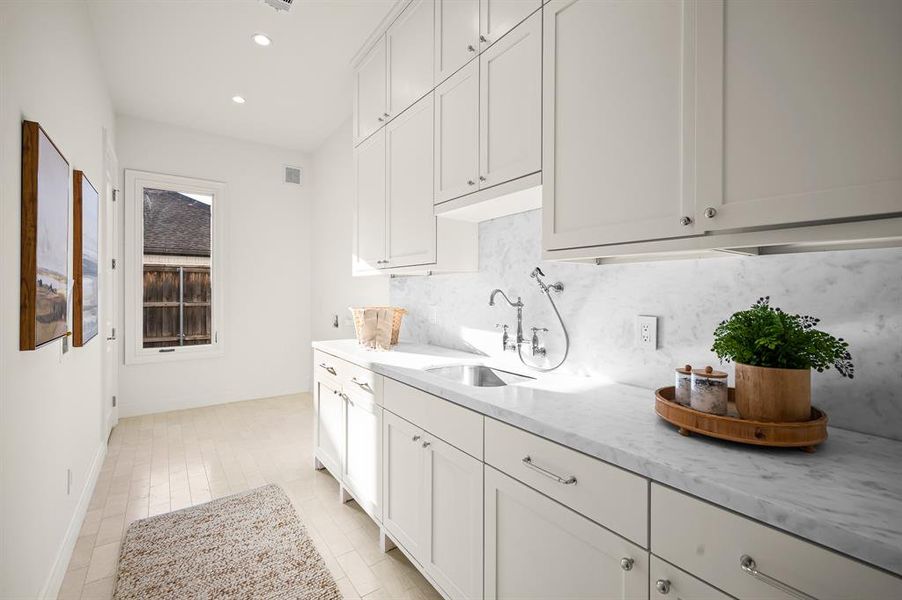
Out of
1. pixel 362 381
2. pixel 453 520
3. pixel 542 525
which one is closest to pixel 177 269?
pixel 362 381

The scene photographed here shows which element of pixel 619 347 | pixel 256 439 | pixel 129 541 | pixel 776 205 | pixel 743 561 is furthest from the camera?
pixel 256 439

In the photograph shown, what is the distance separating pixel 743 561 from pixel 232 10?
136 inches

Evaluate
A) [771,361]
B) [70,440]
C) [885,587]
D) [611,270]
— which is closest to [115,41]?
[70,440]

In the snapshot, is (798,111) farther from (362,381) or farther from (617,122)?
(362,381)

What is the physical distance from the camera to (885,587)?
616 mm

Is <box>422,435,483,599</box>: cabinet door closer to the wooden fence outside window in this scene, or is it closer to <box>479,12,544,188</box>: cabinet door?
<box>479,12,544,188</box>: cabinet door

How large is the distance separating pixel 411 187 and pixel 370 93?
93cm

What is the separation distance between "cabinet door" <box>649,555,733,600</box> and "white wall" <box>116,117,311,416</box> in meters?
4.77

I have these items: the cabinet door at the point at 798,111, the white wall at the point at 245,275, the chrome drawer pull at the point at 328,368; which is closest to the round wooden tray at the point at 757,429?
the cabinet door at the point at 798,111

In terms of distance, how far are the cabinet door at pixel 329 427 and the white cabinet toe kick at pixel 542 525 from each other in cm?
29

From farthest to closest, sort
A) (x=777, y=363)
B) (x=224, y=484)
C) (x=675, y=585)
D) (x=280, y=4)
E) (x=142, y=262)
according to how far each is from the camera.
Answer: (x=142, y=262) → (x=224, y=484) → (x=280, y=4) → (x=777, y=363) → (x=675, y=585)

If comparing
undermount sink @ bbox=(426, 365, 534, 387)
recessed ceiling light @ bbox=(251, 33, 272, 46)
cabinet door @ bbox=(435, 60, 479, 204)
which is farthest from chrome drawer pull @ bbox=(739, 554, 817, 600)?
recessed ceiling light @ bbox=(251, 33, 272, 46)

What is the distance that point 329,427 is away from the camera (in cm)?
267

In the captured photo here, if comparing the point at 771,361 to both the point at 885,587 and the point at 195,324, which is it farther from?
the point at 195,324
